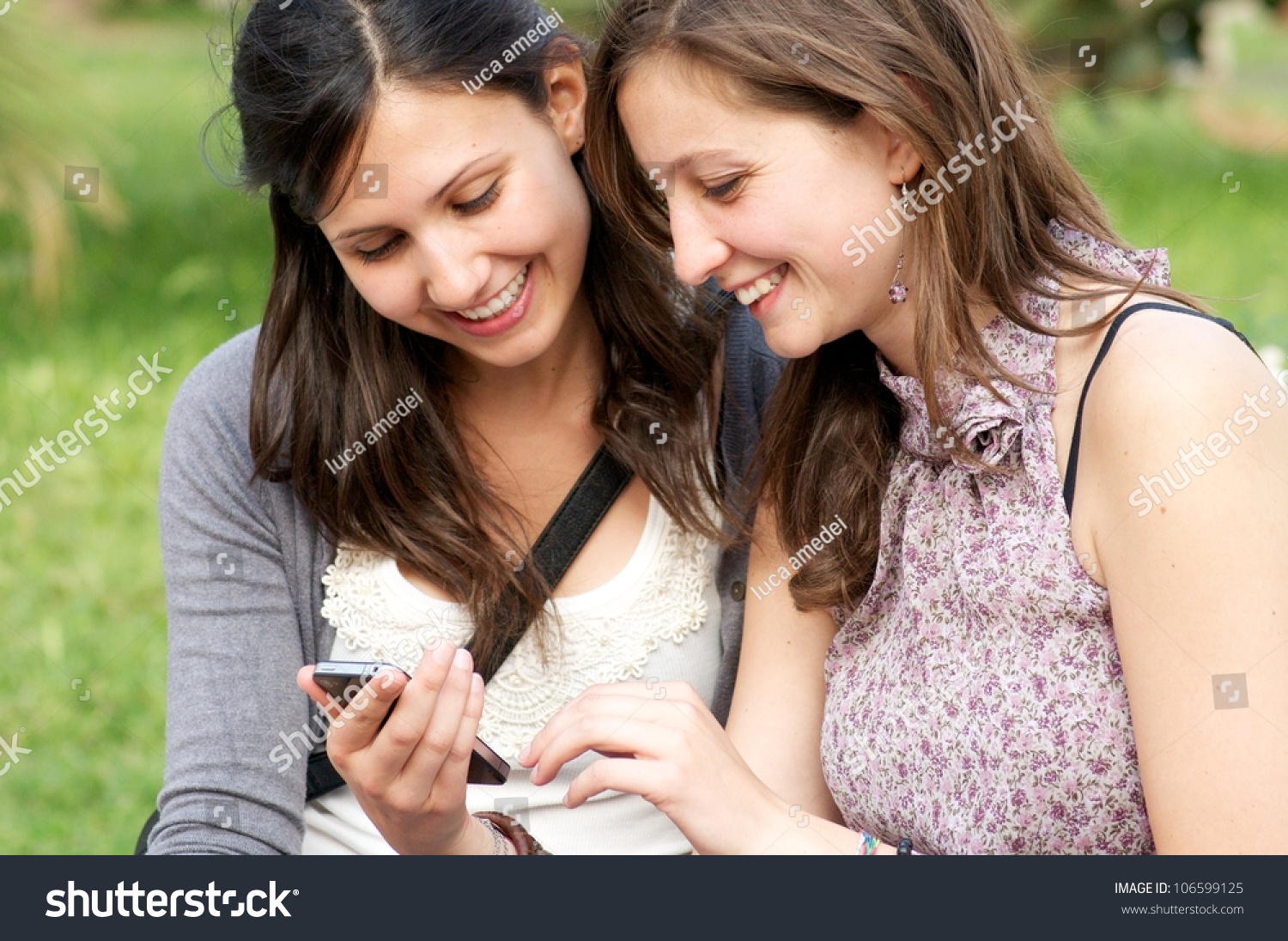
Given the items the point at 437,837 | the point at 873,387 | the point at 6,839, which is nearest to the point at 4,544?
the point at 6,839

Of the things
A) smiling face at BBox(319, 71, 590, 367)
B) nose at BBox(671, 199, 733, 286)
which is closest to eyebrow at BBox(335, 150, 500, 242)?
smiling face at BBox(319, 71, 590, 367)

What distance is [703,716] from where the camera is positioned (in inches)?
82.6

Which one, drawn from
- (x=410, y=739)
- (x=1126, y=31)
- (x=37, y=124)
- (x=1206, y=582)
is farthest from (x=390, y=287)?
(x=1126, y=31)

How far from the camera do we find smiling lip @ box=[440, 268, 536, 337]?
234cm

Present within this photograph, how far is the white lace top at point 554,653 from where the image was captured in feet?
8.05

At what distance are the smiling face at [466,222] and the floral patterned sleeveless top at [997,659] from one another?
588 mm

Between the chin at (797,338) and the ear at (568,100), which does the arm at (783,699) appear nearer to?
the chin at (797,338)

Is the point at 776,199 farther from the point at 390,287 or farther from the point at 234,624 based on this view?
the point at 234,624

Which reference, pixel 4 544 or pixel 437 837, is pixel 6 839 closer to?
pixel 4 544

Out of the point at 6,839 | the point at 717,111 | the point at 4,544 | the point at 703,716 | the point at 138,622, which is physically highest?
the point at 4,544

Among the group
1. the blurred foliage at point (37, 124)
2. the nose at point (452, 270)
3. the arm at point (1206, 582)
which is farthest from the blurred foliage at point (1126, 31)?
the arm at point (1206, 582)

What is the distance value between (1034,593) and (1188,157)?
21.4 ft

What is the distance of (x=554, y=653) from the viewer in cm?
246

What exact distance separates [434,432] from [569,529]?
30 cm
